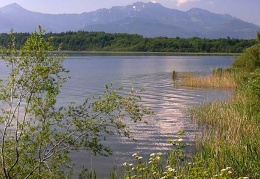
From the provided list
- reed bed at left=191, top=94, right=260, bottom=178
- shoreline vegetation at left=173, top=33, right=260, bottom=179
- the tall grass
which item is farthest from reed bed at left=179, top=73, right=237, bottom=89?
reed bed at left=191, top=94, right=260, bottom=178

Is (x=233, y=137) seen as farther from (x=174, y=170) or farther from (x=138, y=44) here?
(x=138, y=44)

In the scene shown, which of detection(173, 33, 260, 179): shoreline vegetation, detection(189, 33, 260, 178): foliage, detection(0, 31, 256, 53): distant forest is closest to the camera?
detection(173, 33, 260, 179): shoreline vegetation

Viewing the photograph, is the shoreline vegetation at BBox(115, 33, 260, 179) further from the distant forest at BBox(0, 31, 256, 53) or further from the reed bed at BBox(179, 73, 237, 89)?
the distant forest at BBox(0, 31, 256, 53)

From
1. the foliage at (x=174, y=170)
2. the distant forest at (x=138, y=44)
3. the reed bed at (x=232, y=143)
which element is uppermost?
the distant forest at (x=138, y=44)

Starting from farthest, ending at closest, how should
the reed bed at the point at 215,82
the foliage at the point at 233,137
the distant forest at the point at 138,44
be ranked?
the distant forest at the point at 138,44 < the reed bed at the point at 215,82 < the foliage at the point at 233,137

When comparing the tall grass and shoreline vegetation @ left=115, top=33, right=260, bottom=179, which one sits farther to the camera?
the tall grass

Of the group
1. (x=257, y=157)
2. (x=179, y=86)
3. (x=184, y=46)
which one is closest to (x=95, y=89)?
(x=179, y=86)

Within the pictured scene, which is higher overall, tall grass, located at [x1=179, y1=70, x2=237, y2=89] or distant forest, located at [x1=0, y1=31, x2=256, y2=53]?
distant forest, located at [x1=0, y1=31, x2=256, y2=53]

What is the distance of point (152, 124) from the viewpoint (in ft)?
62.5

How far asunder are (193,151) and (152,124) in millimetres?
5672

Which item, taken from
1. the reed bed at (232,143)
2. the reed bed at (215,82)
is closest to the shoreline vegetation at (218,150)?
the reed bed at (232,143)

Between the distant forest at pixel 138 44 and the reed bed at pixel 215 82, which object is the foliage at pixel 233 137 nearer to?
the reed bed at pixel 215 82

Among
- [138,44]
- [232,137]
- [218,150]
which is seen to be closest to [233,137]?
[232,137]

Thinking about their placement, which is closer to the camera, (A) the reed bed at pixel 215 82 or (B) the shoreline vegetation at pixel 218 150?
(B) the shoreline vegetation at pixel 218 150
